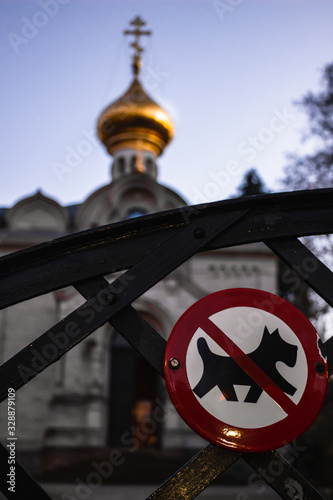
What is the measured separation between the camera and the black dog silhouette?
1.65 meters

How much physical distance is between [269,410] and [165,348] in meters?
0.36

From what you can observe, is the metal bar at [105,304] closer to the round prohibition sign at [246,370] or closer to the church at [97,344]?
the round prohibition sign at [246,370]

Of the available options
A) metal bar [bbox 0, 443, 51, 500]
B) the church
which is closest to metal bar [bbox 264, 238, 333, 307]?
metal bar [bbox 0, 443, 51, 500]

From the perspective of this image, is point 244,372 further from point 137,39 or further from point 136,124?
point 137,39

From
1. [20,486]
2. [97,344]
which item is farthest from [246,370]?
[97,344]

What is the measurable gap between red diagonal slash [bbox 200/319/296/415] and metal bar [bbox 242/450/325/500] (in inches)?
6.2

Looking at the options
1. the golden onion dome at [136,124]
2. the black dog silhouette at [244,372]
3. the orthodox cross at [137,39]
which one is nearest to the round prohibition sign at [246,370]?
the black dog silhouette at [244,372]

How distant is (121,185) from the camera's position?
15812 mm

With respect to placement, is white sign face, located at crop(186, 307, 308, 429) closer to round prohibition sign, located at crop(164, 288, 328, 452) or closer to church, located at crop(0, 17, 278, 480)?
round prohibition sign, located at crop(164, 288, 328, 452)

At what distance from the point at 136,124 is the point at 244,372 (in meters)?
17.5

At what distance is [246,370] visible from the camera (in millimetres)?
1673

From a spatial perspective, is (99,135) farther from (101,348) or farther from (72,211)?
(101,348)

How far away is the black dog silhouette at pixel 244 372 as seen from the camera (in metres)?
1.65

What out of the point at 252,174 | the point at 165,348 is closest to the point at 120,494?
the point at 165,348
